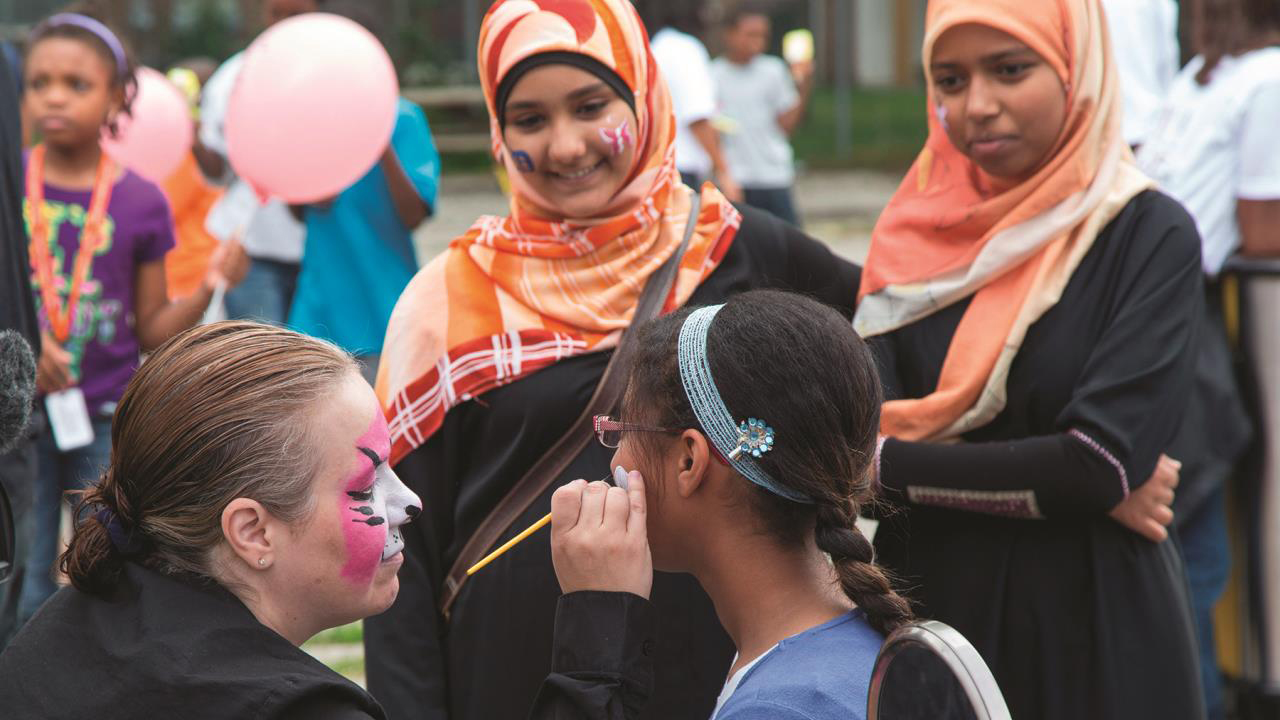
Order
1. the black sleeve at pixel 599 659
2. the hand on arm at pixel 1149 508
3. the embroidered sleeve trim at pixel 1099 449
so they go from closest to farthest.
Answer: the black sleeve at pixel 599 659, the embroidered sleeve trim at pixel 1099 449, the hand on arm at pixel 1149 508

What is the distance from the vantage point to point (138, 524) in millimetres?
1759

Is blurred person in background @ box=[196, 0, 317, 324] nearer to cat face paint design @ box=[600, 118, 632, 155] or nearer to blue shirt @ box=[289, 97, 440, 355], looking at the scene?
blue shirt @ box=[289, 97, 440, 355]

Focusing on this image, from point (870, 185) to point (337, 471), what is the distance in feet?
59.5

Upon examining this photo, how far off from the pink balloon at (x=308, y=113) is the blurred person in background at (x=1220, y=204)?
95.1 inches

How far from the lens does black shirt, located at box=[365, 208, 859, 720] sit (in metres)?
2.58

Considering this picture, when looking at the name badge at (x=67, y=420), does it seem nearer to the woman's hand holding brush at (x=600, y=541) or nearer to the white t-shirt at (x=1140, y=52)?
the woman's hand holding brush at (x=600, y=541)

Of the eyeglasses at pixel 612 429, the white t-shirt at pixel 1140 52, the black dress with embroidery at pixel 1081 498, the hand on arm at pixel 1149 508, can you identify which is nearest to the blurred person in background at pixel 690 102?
the white t-shirt at pixel 1140 52

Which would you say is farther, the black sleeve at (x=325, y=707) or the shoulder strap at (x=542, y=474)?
the shoulder strap at (x=542, y=474)

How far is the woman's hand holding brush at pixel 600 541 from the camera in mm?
1924

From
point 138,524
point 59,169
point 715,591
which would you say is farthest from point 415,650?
point 59,169

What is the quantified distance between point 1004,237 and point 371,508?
58.1 inches

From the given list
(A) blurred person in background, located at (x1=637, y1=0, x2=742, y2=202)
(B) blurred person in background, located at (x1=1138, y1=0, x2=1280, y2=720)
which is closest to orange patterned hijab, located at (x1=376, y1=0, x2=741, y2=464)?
(B) blurred person in background, located at (x1=1138, y1=0, x2=1280, y2=720)

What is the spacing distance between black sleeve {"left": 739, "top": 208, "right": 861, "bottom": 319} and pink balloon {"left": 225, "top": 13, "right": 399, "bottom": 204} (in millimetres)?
1703

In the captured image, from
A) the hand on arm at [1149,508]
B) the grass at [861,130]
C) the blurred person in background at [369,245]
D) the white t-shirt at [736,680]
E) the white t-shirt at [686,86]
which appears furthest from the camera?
the grass at [861,130]
